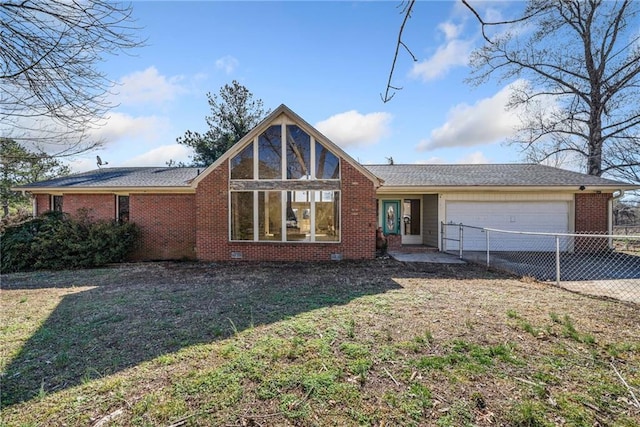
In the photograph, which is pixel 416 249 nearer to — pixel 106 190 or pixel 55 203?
pixel 106 190

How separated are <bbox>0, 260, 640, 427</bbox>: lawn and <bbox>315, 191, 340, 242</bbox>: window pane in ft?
13.1

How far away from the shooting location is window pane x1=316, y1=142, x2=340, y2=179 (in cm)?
1048

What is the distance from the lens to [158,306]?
571 cm

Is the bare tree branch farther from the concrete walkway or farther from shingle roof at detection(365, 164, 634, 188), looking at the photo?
shingle roof at detection(365, 164, 634, 188)

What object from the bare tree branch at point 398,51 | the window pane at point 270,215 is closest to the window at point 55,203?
the window pane at point 270,215

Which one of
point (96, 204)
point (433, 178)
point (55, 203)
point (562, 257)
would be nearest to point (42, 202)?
point (55, 203)

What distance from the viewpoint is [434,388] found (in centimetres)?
295

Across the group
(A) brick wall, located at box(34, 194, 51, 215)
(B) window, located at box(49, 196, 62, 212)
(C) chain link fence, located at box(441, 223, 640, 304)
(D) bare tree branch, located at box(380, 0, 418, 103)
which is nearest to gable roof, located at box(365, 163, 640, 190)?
(C) chain link fence, located at box(441, 223, 640, 304)

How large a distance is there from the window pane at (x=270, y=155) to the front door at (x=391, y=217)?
234 inches

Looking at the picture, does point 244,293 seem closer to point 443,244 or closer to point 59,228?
point 59,228

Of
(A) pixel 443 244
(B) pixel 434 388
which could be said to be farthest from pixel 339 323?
(A) pixel 443 244

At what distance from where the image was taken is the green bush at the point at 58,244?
33.3 ft

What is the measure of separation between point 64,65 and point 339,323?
461cm

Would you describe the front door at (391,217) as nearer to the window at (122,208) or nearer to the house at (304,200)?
the house at (304,200)
